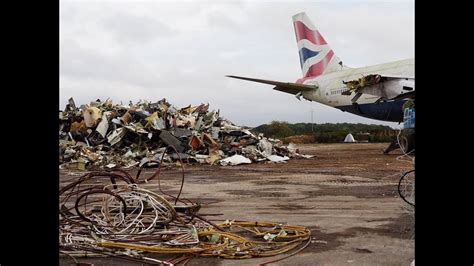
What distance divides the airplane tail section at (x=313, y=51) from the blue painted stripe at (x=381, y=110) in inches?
111

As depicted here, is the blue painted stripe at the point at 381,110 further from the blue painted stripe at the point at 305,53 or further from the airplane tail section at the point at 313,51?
the blue painted stripe at the point at 305,53

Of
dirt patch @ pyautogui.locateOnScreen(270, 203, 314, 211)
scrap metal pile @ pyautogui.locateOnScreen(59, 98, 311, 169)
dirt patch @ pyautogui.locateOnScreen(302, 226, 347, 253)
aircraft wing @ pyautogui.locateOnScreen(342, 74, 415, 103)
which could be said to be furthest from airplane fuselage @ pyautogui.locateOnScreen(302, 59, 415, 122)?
dirt patch @ pyautogui.locateOnScreen(302, 226, 347, 253)

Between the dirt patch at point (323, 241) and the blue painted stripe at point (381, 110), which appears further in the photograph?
the blue painted stripe at point (381, 110)

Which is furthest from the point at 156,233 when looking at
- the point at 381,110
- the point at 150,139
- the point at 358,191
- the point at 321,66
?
the point at 321,66

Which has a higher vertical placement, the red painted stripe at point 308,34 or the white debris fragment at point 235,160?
the red painted stripe at point 308,34

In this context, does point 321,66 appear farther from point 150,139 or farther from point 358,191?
point 358,191

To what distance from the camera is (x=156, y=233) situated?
3475 mm

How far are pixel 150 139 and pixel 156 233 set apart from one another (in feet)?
34.1

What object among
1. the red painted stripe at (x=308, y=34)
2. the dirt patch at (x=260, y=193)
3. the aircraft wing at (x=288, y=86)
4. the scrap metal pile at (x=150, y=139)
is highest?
the red painted stripe at (x=308, y=34)

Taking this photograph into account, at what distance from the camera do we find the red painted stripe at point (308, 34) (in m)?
22.1

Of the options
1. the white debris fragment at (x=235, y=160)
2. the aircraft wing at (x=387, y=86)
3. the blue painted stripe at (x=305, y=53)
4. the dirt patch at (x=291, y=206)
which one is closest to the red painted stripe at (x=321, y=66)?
the blue painted stripe at (x=305, y=53)

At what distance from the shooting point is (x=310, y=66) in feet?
74.1
